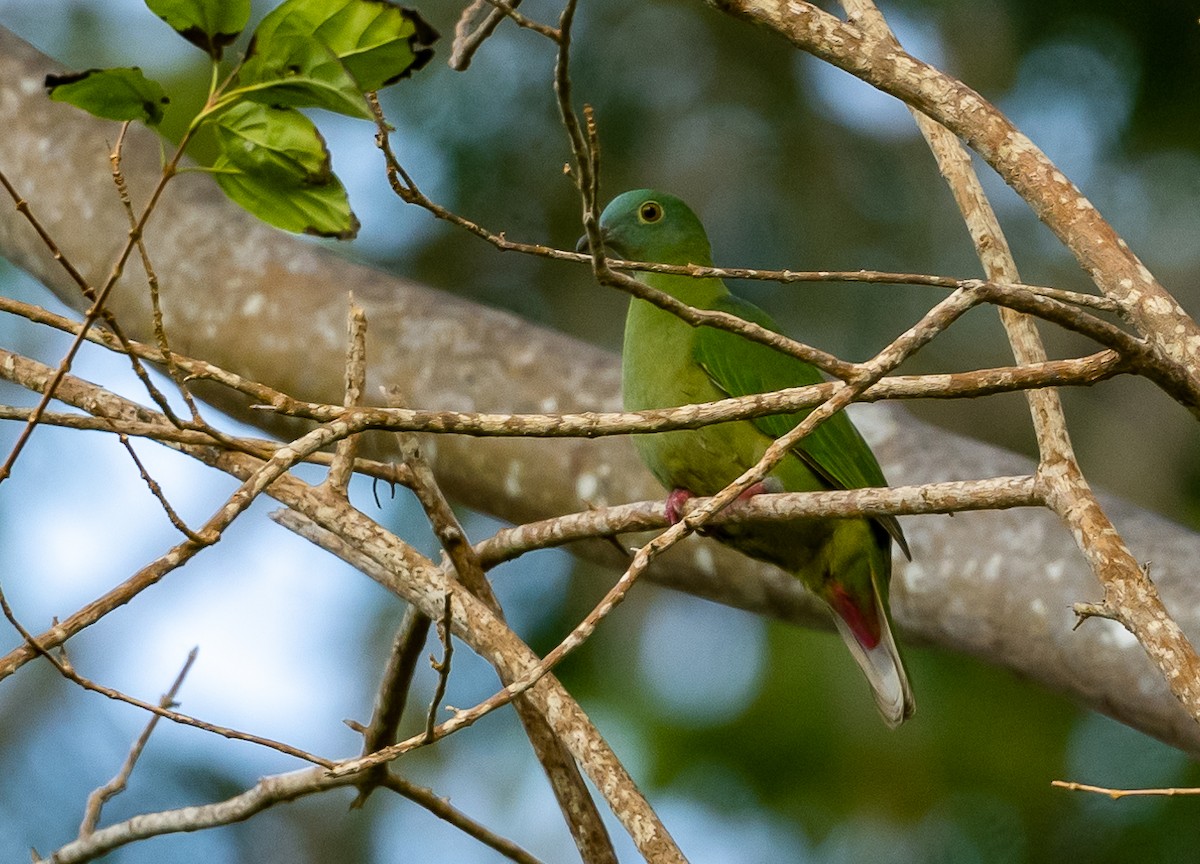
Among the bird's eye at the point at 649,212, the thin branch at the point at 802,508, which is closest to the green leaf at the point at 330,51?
the thin branch at the point at 802,508

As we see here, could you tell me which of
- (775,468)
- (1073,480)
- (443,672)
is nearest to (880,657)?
(775,468)

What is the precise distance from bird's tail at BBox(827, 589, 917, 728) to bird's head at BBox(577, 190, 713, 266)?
100 centimetres

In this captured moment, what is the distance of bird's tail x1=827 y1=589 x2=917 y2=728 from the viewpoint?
2.91 meters

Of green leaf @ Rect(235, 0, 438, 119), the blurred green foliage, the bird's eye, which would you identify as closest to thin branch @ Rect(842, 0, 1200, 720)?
green leaf @ Rect(235, 0, 438, 119)

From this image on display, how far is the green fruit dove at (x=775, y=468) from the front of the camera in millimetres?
3045

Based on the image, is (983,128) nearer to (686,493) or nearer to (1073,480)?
(1073,480)

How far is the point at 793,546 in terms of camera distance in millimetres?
3066

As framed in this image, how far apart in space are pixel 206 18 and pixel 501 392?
210 centimetres

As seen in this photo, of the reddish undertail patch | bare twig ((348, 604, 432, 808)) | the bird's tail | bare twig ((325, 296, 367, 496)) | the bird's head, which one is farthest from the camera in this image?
the bird's head

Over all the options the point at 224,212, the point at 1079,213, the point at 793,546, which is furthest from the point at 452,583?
the point at 224,212

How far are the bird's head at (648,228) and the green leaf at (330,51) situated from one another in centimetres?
188

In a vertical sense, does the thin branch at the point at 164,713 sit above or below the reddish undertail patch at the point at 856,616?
below

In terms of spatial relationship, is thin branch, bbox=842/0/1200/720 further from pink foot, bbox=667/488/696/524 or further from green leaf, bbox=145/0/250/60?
pink foot, bbox=667/488/696/524

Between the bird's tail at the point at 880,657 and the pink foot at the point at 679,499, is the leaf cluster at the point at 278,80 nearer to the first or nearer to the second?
the pink foot at the point at 679,499
